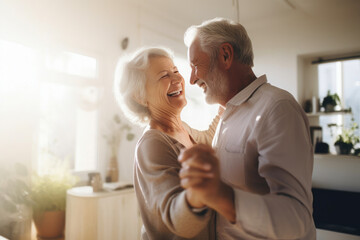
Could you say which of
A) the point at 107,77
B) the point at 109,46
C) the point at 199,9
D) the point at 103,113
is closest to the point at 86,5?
the point at 109,46

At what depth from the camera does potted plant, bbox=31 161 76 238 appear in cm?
303

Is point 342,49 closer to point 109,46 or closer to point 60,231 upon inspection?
point 109,46

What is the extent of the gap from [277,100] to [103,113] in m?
3.20

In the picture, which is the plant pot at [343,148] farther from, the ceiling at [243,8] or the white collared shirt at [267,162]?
the white collared shirt at [267,162]

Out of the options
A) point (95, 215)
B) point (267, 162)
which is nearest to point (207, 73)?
point (267, 162)

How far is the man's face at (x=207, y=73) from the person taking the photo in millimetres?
1181

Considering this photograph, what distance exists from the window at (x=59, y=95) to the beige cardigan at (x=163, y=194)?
2.50 meters

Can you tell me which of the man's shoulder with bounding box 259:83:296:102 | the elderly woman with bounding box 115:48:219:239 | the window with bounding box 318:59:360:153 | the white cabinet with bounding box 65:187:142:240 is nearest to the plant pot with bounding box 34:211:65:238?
the white cabinet with bounding box 65:187:142:240

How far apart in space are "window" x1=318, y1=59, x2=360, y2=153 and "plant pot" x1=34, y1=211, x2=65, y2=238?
4034 millimetres

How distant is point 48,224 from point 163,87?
2492 millimetres

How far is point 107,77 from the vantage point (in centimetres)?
388

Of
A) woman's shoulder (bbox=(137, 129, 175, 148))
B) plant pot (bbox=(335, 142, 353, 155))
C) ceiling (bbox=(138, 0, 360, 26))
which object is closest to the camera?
woman's shoulder (bbox=(137, 129, 175, 148))

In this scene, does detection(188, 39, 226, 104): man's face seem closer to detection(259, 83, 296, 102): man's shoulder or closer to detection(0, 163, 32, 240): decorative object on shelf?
detection(259, 83, 296, 102): man's shoulder

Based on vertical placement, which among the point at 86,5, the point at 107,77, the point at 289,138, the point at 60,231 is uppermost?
the point at 86,5
